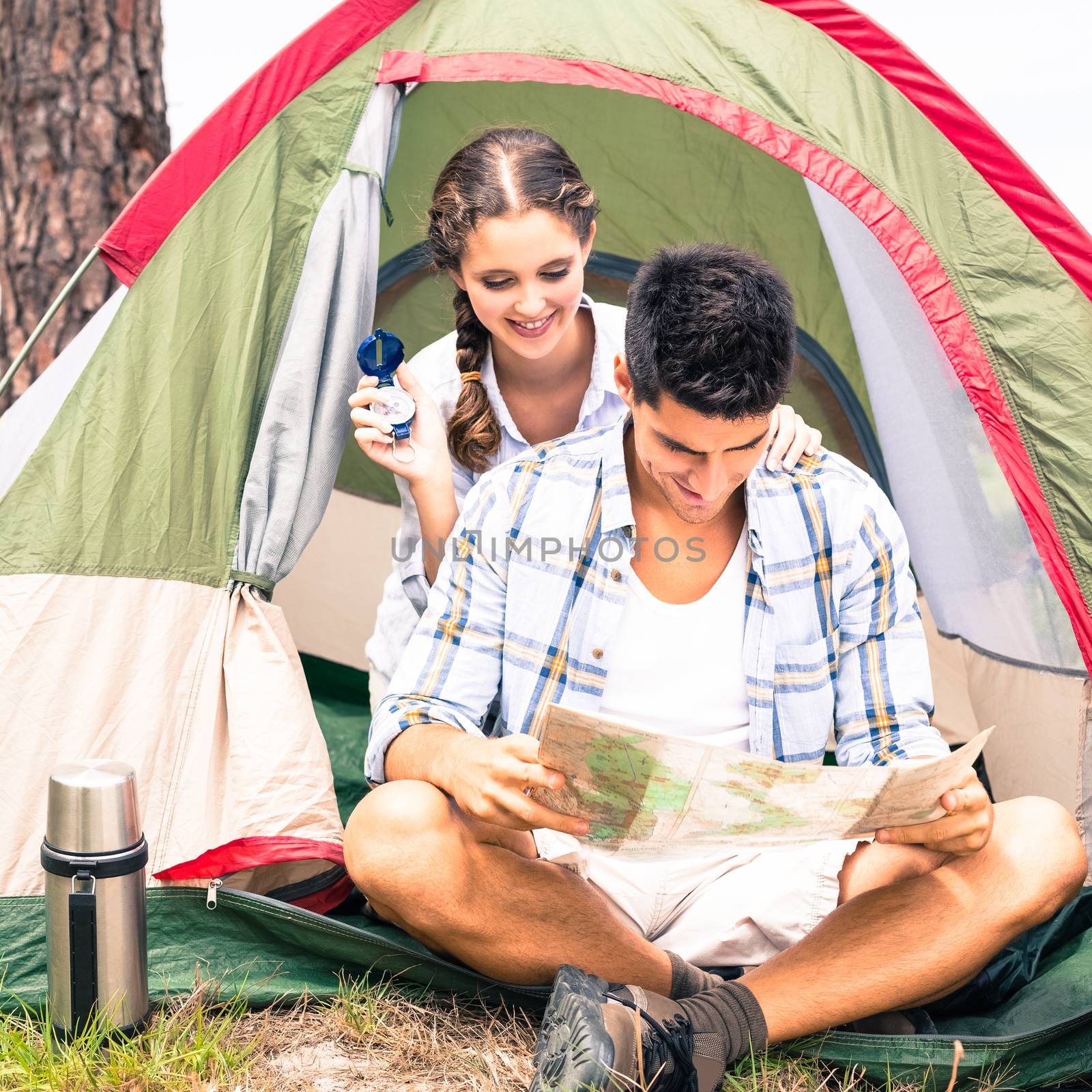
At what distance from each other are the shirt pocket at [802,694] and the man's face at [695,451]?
0.21 metres

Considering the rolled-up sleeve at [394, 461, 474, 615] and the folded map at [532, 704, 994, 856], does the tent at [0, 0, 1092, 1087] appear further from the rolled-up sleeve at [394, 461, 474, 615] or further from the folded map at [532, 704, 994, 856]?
the folded map at [532, 704, 994, 856]

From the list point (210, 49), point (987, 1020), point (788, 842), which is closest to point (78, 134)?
point (788, 842)

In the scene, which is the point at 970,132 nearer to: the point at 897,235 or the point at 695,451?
the point at 897,235

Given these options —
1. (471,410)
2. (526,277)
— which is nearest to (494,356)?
(471,410)

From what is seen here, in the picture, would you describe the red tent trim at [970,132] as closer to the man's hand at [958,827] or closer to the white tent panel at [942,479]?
the white tent panel at [942,479]

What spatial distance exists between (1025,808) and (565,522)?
623 mm

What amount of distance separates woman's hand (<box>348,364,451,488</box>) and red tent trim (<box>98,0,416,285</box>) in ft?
1.19

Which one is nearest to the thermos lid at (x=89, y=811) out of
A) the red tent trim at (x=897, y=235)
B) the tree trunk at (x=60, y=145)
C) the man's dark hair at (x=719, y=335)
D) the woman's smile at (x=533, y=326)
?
the man's dark hair at (x=719, y=335)

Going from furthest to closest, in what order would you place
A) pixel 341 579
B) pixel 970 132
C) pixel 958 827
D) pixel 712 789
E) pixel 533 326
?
pixel 341 579, pixel 533 326, pixel 970 132, pixel 958 827, pixel 712 789

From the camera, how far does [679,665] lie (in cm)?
145

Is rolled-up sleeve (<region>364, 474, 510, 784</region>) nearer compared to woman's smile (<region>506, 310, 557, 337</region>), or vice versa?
rolled-up sleeve (<region>364, 474, 510, 784</region>)

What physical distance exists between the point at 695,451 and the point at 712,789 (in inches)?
15.5

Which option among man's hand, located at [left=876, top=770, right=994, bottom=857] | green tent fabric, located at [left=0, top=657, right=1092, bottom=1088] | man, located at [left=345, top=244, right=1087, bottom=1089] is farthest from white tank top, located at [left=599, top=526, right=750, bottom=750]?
green tent fabric, located at [left=0, top=657, right=1092, bottom=1088]

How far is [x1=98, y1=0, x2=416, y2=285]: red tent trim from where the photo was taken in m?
1.69
